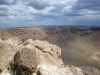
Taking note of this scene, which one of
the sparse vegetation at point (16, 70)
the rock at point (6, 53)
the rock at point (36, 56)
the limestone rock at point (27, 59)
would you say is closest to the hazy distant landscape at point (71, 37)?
the rock at point (36, 56)

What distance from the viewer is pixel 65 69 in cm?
2928

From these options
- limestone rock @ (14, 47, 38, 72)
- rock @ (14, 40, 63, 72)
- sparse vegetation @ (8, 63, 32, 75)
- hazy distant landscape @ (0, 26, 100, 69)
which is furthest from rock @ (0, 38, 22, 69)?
hazy distant landscape @ (0, 26, 100, 69)

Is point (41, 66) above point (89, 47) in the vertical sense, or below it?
above

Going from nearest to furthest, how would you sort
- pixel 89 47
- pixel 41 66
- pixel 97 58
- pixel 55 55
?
1. pixel 41 66
2. pixel 55 55
3. pixel 97 58
4. pixel 89 47

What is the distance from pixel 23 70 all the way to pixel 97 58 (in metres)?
50.6

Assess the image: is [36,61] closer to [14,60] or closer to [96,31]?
[14,60]

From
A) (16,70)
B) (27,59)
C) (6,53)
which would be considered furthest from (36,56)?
(6,53)

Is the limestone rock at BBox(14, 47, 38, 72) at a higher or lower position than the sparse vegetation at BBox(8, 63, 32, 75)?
higher

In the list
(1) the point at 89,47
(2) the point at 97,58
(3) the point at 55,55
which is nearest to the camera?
(3) the point at 55,55

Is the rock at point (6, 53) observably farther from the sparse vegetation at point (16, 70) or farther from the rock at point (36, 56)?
the rock at point (36, 56)

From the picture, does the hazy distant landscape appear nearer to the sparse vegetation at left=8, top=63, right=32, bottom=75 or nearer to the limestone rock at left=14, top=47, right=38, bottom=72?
the limestone rock at left=14, top=47, right=38, bottom=72

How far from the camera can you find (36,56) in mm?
25781

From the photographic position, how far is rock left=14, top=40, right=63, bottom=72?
25141mm

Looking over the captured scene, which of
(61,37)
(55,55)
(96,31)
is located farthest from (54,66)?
(96,31)
